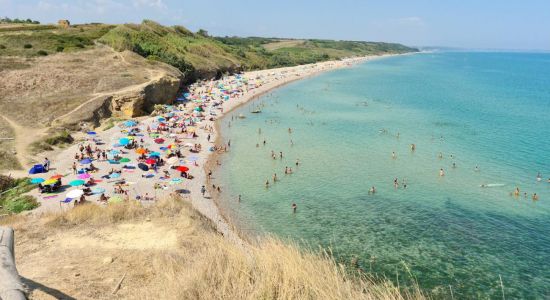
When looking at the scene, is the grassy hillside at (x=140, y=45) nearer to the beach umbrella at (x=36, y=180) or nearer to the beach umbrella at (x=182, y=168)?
the beach umbrella at (x=36, y=180)

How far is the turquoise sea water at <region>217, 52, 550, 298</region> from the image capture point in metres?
19.2

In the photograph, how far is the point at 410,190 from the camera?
2898 cm

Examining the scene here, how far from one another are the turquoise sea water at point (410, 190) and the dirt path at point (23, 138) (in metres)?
15.7

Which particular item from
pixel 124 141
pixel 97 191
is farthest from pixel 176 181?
pixel 124 141

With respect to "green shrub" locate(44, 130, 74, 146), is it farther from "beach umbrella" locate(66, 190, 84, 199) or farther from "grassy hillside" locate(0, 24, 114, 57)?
"grassy hillside" locate(0, 24, 114, 57)

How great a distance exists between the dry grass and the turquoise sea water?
13.9 ft

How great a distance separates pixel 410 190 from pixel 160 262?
22828 mm

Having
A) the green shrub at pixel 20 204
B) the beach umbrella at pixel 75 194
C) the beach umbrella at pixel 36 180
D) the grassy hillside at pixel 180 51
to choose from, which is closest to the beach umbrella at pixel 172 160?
the beach umbrella at pixel 75 194

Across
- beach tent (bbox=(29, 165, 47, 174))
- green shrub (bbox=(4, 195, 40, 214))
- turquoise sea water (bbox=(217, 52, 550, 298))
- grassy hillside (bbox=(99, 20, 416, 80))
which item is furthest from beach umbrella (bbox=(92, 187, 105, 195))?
grassy hillside (bbox=(99, 20, 416, 80))

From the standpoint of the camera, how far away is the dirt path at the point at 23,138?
29.6 meters

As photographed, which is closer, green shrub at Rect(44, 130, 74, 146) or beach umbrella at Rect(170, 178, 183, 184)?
beach umbrella at Rect(170, 178, 183, 184)

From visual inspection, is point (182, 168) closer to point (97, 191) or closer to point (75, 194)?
point (97, 191)

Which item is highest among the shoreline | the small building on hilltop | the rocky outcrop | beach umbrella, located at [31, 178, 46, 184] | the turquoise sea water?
the small building on hilltop

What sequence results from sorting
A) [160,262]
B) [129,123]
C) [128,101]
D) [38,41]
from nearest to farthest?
[160,262], [129,123], [128,101], [38,41]
